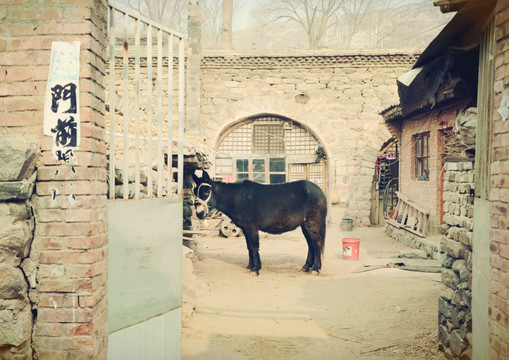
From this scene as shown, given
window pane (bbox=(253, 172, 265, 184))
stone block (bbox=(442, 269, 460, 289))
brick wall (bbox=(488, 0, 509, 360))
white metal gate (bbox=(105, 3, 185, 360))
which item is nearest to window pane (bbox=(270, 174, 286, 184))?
window pane (bbox=(253, 172, 265, 184))

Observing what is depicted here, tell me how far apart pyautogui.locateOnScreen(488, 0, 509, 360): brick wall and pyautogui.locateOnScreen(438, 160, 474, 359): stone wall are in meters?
0.82

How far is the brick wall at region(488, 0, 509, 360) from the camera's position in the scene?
9.24 feet

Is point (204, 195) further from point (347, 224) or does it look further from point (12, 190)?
point (347, 224)

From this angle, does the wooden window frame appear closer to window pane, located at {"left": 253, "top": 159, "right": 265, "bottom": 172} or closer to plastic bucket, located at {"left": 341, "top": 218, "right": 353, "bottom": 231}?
plastic bucket, located at {"left": 341, "top": 218, "right": 353, "bottom": 231}

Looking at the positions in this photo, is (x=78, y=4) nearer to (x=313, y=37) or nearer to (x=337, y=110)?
(x=337, y=110)

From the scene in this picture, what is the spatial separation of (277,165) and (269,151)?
1.92ft

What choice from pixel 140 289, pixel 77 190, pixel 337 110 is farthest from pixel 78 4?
pixel 337 110

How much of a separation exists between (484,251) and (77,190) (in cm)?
293

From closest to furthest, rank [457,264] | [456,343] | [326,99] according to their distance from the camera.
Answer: [456,343], [457,264], [326,99]

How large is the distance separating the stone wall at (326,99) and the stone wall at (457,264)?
413 inches

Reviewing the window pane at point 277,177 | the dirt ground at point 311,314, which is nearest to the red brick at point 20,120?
the dirt ground at point 311,314

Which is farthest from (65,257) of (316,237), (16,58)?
(316,237)

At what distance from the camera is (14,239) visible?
8.18 ft

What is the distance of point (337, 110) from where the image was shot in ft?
49.2
